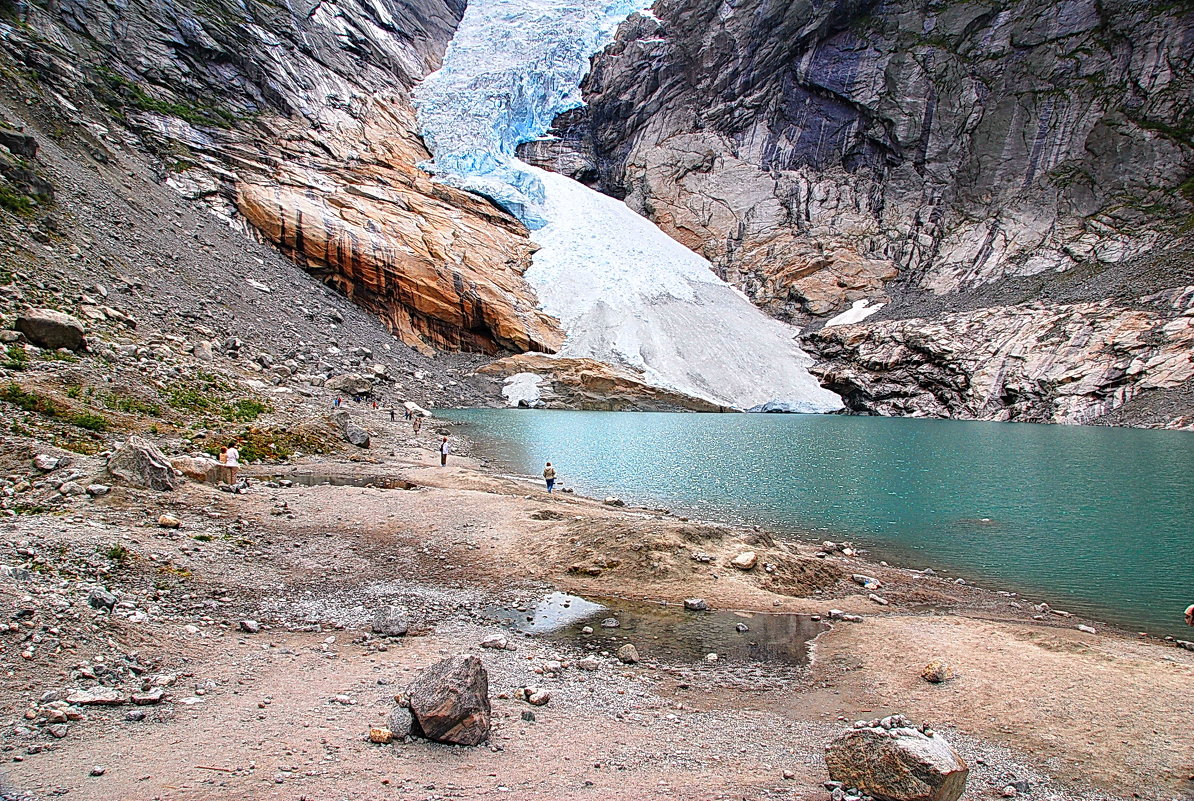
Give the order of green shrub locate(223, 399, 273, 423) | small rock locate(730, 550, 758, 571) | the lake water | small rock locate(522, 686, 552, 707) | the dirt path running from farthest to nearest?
green shrub locate(223, 399, 273, 423) → the lake water → small rock locate(730, 550, 758, 571) → small rock locate(522, 686, 552, 707) → the dirt path

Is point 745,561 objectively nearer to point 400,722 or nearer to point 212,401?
point 400,722

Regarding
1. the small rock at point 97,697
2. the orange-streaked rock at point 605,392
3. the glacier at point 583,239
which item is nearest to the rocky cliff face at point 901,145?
the glacier at point 583,239

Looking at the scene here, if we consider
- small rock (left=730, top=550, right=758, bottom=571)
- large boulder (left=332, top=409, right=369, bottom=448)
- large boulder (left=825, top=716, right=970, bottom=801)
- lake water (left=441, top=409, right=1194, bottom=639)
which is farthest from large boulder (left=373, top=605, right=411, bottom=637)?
large boulder (left=332, top=409, right=369, bottom=448)

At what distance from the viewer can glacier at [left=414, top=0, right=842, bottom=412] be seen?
52625 mm

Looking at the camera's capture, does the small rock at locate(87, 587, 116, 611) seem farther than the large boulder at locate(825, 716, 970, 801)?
Yes

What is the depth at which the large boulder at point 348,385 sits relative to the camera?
105 feet

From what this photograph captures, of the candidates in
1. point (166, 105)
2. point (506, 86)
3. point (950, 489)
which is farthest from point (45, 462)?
point (506, 86)

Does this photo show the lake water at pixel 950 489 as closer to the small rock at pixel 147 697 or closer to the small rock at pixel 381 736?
the small rock at pixel 381 736

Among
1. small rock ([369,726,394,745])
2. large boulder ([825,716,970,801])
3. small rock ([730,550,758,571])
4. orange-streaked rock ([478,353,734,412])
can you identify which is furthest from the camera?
orange-streaked rock ([478,353,734,412])

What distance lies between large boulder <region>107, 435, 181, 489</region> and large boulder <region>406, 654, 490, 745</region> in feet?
25.9

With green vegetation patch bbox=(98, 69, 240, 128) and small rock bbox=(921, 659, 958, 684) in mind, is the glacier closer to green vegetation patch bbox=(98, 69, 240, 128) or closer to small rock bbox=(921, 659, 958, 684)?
green vegetation patch bbox=(98, 69, 240, 128)

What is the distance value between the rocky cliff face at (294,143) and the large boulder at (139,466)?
3391 cm

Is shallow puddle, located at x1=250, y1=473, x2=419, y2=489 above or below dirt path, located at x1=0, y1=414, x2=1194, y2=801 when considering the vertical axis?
above

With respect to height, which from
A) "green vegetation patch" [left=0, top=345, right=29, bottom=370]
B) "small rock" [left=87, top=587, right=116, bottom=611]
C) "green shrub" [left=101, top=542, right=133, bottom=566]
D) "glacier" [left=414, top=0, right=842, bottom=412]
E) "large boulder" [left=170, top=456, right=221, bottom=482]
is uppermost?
"glacier" [left=414, top=0, right=842, bottom=412]
